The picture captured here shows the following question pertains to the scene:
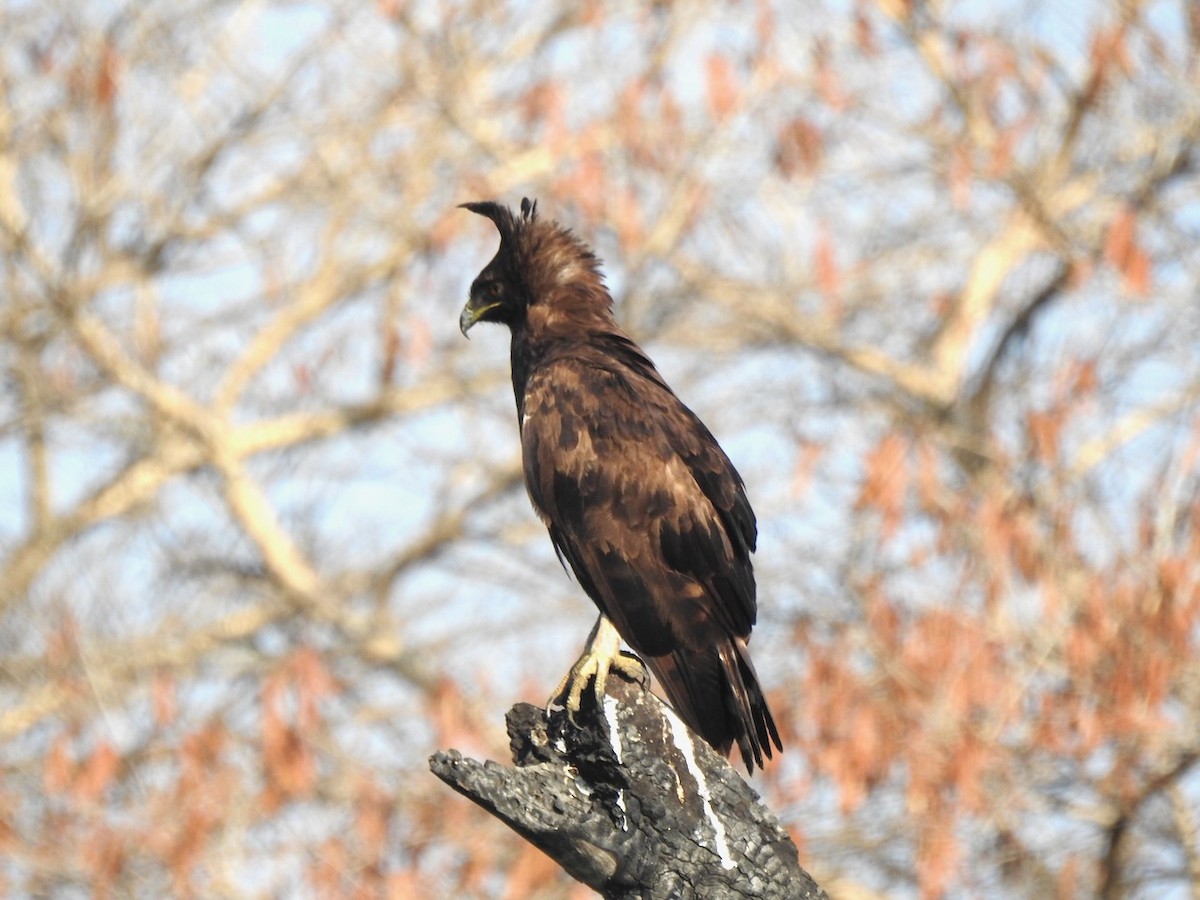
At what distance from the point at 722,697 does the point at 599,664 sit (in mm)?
375

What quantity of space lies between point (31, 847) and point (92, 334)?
3392mm

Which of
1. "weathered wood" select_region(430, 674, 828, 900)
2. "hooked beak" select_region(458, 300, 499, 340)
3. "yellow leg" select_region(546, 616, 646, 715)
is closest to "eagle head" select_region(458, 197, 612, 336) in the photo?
"hooked beak" select_region(458, 300, 499, 340)

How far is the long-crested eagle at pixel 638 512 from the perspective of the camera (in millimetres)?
4395

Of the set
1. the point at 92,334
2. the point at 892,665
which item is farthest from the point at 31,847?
the point at 892,665

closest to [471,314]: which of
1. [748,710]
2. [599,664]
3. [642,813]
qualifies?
[599,664]

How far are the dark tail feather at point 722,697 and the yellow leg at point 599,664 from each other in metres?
0.14

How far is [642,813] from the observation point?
309 centimetres

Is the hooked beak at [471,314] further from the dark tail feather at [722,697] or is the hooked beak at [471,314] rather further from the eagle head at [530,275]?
the dark tail feather at [722,697]

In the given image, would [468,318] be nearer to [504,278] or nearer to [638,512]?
[504,278]

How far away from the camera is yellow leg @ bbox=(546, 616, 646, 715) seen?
4.37m

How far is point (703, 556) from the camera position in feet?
15.7

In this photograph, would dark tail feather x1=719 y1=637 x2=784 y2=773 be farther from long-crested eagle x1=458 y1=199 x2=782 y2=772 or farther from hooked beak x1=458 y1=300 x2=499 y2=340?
hooked beak x1=458 y1=300 x2=499 y2=340

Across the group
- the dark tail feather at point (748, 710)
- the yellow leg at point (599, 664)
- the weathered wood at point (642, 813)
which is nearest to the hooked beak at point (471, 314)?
the yellow leg at point (599, 664)

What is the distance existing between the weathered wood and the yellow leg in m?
0.92
